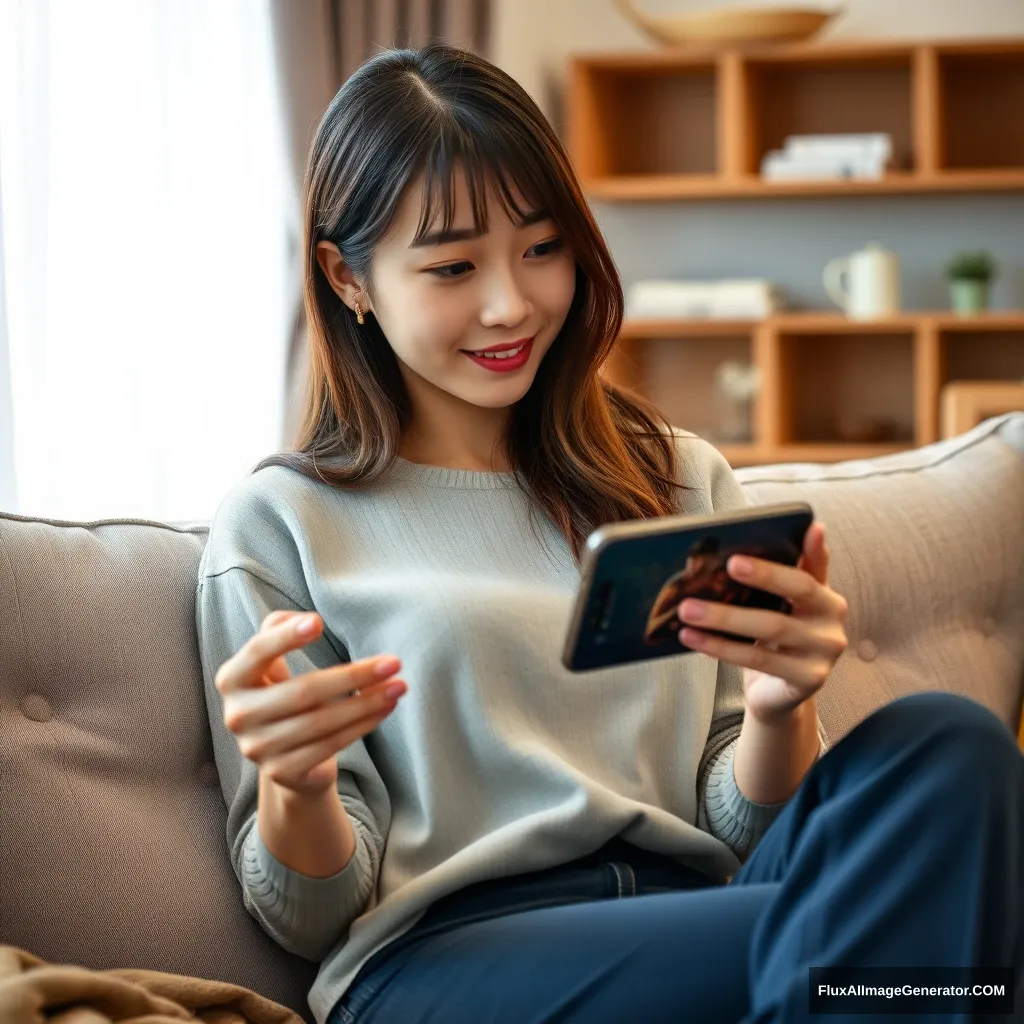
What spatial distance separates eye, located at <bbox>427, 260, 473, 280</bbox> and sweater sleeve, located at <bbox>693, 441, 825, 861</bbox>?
32cm

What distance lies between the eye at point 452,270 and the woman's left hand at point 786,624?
A: 1.41ft

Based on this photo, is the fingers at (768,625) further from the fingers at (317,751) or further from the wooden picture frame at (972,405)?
the wooden picture frame at (972,405)

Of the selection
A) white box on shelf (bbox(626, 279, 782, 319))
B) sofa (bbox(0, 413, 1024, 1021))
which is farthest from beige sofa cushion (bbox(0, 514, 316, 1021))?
white box on shelf (bbox(626, 279, 782, 319))

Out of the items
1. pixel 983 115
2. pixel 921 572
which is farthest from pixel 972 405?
pixel 921 572

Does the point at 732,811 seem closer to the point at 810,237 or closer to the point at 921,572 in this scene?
the point at 921,572

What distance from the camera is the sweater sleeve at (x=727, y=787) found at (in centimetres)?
128

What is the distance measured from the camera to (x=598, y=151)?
412 cm

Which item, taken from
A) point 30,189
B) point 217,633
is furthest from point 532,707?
point 30,189

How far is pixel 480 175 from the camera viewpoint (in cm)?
130

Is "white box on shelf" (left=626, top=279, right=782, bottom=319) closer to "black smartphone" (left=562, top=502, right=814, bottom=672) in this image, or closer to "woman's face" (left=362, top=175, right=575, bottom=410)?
"woman's face" (left=362, top=175, right=575, bottom=410)

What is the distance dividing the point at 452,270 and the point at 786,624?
470 millimetres

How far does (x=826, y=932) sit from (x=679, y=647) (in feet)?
0.74

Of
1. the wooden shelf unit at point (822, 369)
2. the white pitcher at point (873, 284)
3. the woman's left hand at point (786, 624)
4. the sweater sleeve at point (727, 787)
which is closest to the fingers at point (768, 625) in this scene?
the woman's left hand at point (786, 624)

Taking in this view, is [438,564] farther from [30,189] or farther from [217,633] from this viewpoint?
[30,189]
